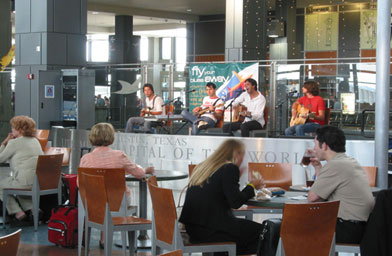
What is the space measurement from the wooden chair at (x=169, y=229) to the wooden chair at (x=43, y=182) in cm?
307

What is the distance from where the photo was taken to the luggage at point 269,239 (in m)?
4.25

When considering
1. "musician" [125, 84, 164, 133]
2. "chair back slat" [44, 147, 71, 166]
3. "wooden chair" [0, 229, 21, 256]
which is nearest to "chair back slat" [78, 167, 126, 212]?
"wooden chair" [0, 229, 21, 256]

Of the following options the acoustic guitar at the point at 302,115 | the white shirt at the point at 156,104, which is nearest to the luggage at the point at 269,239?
the acoustic guitar at the point at 302,115

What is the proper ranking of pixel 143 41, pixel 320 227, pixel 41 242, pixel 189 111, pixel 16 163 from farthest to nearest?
pixel 143 41, pixel 189 111, pixel 16 163, pixel 41 242, pixel 320 227

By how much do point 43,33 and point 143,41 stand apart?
972cm

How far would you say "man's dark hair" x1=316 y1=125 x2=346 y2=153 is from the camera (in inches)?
183

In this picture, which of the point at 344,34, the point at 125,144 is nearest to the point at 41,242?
the point at 125,144

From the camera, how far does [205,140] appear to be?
33.0ft

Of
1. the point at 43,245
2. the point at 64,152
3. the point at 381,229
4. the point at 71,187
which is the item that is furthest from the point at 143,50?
the point at 381,229

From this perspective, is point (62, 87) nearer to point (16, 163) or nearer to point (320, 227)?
point (16, 163)

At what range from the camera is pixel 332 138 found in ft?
15.3

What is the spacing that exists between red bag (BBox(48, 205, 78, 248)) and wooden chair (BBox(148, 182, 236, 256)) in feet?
6.84

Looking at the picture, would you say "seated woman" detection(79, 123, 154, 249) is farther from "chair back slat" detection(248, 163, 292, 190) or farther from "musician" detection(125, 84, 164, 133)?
"musician" detection(125, 84, 164, 133)

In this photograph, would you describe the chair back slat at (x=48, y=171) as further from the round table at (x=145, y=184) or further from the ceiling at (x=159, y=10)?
the ceiling at (x=159, y=10)
